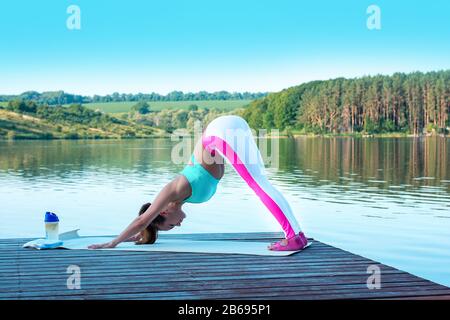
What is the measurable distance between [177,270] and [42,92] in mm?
111877

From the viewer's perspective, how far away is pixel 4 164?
39.3 metres

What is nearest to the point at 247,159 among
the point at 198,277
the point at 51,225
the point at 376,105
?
the point at 198,277

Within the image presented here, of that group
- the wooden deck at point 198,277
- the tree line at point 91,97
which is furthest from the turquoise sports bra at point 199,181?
the tree line at point 91,97

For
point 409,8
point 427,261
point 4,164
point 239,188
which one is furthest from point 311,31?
point 427,261

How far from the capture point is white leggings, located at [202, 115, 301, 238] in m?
7.61

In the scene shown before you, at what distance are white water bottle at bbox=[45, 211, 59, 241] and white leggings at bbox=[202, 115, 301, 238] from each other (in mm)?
1851

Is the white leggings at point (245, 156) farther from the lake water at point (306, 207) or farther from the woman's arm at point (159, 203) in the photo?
the lake water at point (306, 207)

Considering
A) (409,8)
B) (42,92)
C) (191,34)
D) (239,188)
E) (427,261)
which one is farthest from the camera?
(42,92)

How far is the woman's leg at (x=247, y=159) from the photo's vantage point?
7613 mm

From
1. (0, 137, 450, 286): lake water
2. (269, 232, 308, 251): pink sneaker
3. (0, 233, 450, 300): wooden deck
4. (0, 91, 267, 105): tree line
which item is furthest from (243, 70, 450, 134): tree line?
(0, 233, 450, 300): wooden deck

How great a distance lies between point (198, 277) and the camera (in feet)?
20.6

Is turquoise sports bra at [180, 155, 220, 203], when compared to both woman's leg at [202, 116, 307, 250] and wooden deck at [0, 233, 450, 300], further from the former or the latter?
wooden deck at [0, 233, 450, 300]

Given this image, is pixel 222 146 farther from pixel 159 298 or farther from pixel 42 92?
pixel 42 92

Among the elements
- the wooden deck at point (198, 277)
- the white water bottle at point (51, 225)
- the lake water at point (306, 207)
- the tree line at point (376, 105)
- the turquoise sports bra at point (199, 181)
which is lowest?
the lake water at point (306, 207)
